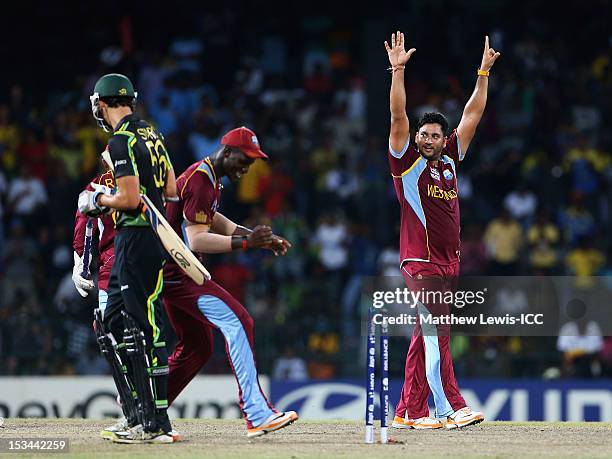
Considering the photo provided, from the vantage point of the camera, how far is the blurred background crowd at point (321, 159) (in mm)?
17375

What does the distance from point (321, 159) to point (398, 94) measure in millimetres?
10536

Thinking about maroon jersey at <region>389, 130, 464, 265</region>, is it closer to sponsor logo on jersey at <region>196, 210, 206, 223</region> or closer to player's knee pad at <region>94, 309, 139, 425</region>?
sponsor logo on jersey at <region>196, 210, 206, 223</region>

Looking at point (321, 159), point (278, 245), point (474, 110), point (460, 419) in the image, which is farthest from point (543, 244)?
point (278, 245)

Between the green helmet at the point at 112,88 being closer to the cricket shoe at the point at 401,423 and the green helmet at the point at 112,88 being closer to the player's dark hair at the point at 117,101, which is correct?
the player's dark hair at the point at 117,101

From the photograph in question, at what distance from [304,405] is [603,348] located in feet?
13.9

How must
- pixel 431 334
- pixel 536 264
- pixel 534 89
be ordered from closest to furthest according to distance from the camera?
1. pixel 431 334
2. pixel 536 264
3. pixel 534 89

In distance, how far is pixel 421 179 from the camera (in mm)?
10828

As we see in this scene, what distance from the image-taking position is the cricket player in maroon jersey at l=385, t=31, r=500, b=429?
1070cm

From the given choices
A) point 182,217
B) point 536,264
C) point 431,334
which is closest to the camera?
point 182,217

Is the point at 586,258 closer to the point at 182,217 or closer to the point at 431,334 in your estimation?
the point at 431,334

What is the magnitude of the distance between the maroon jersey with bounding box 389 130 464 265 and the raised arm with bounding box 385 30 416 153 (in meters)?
0.16

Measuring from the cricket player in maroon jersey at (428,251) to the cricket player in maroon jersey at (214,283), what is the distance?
5.36 ft

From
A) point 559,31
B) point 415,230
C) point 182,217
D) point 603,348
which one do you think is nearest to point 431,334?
point 415,230

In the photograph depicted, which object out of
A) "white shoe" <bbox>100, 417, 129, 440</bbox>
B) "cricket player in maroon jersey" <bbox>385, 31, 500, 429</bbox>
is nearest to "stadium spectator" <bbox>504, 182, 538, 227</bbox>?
"cricket player in maroon jersey" <bbox>385, 31, 500, 429</bbox>
